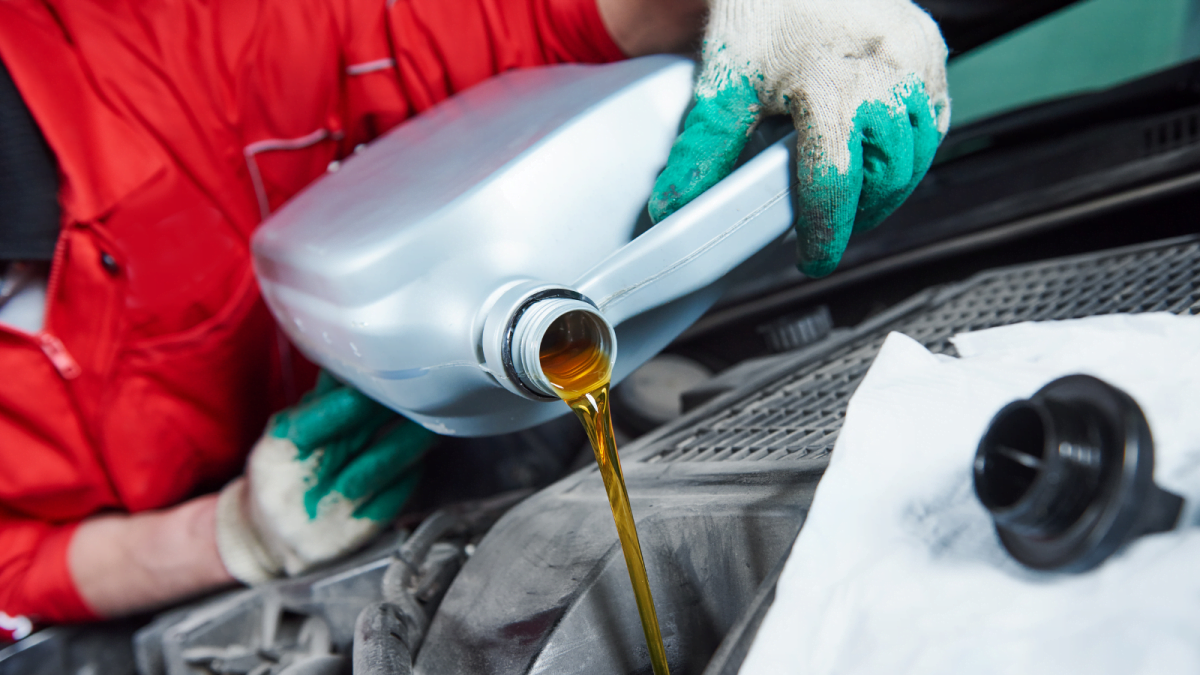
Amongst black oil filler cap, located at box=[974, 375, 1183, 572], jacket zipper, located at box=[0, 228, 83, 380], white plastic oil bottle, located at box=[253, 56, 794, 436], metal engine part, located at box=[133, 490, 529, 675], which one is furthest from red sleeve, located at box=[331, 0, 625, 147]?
black oil filler cap, located at box=[974, 375, 1183, 572]

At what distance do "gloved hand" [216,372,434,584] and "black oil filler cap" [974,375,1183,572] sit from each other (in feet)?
1.86

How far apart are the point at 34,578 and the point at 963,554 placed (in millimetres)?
906

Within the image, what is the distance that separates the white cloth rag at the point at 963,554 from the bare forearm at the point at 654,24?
38cm

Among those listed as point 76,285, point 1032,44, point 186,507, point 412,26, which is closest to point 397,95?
point 412,26

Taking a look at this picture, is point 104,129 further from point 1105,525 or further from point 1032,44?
point 1032,44

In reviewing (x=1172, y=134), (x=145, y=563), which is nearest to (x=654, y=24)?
(x=1172, y=134)

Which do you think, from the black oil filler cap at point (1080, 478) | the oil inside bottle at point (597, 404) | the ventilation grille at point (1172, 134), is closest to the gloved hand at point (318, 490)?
the oil inside bottle at point (597, 404)

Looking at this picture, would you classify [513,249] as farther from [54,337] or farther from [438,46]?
[54,337]

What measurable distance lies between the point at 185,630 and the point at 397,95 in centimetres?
59

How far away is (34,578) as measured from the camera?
0.73 meters

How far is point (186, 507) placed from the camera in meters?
0.80

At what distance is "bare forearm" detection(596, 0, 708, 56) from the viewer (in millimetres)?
610

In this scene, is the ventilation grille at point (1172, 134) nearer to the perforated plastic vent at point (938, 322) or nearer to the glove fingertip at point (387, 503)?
the perforated plastic vent at point (938, 322)

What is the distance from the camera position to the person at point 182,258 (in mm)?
670
